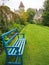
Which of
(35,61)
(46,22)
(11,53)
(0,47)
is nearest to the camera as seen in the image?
(11,53)

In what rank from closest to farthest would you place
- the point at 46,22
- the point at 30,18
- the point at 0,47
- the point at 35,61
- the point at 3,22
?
the point at 35,61, the point at 0,47, the point at 3,22, the point at 46,22, the point at 30,18

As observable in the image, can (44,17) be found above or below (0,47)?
below

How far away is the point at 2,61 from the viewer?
6.94 metres

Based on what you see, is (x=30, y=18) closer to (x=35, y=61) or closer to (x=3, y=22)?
(x=3, y=22)

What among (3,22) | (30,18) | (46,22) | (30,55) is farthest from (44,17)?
(30,55)

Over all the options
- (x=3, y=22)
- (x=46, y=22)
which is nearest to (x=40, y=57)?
(x=3, y=22)

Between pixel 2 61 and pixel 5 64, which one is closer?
pixel 5 64

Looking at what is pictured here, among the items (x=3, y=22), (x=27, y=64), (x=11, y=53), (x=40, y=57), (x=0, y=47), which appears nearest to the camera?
(x=11, y=53)

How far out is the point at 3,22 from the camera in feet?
47.1

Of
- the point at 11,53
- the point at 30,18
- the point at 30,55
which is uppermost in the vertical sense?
the point at 11,53

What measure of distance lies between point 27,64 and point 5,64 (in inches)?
34.0

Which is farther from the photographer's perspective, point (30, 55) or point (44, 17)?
point (44, 17)

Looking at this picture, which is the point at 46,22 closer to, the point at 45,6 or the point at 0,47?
the point at 45,6

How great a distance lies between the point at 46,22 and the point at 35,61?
142ft
